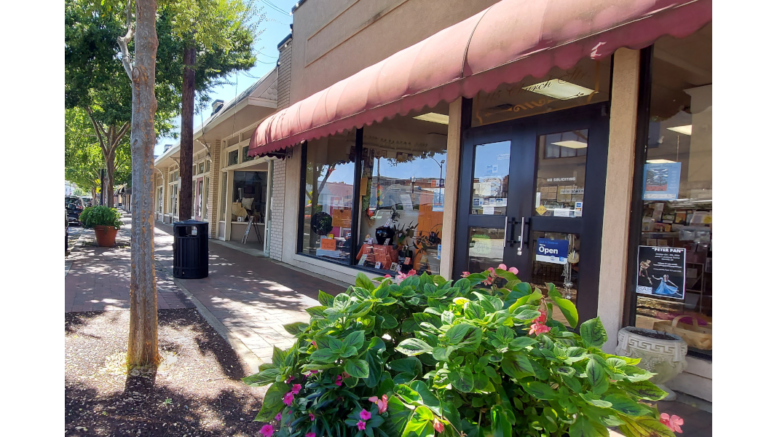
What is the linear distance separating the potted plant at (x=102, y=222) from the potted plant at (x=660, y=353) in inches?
493

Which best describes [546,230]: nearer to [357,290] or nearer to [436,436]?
[357,290]

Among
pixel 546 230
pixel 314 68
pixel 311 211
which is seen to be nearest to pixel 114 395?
pixel 546 230

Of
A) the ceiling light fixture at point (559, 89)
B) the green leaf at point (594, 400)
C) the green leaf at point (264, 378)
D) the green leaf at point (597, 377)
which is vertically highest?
the ceiling light fixture at point (559, 89)

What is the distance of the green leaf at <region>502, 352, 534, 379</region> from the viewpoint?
4.01ft

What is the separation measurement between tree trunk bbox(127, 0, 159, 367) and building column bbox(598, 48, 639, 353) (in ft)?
12.8

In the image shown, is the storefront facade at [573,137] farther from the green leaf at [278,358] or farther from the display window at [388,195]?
the green leaf at [278,358]

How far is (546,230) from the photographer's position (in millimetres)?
4551

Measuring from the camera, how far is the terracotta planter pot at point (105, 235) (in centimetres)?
1165

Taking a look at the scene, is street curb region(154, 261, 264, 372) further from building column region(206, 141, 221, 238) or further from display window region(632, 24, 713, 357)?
building column region(206, 141, 221, 238)

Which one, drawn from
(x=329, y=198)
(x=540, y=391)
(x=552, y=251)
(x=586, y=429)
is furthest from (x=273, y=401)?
(x=329, y=198)

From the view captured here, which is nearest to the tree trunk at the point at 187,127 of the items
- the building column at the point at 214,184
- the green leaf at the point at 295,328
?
the building column at the point at 214,184

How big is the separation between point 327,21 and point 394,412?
9.07m

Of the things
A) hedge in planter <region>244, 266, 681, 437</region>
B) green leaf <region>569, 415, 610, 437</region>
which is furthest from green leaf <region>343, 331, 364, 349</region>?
green leaf <region>569, 415, 610, 437</region>

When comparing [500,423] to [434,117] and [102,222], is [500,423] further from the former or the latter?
[102,222]
